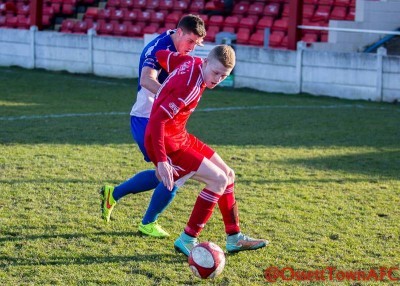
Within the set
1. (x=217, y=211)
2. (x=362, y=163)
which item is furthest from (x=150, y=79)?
(x=362, y=163)

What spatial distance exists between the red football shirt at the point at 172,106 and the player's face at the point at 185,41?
1.27 feet

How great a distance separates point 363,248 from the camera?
5.98m

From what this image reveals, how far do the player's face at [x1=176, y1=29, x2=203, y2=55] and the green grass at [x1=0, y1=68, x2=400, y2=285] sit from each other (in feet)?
4.74

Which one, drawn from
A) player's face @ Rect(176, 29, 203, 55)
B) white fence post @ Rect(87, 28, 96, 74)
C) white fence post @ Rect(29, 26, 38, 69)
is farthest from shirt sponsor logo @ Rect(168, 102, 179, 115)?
white fence post @ Rect(29, 26, 38, 69)

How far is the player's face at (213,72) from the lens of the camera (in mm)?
5305

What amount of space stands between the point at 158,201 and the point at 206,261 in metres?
1.19

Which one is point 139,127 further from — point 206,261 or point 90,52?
point 90,52

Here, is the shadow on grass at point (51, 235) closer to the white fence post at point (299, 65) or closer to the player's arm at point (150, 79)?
the player's arm at point (150, 79)

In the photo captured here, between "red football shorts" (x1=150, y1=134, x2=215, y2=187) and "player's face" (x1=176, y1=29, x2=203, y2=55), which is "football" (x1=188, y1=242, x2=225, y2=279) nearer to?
"red football shorts" (x1=150, y1=134, x2=215, y2=187)

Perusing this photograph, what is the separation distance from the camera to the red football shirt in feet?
17.7

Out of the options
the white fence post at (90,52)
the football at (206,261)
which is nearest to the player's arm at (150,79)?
the football at (206,261)

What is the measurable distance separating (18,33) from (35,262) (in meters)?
17.7

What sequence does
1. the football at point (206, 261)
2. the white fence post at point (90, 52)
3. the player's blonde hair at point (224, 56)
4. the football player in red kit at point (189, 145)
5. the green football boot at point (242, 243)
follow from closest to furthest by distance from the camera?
the football at point (206, 261) < the player's blonde hair at point (224, 56) < the football player in red kit at point (189, 145) < the green football boot at point (242, 243) < the white fence post at point (90, 52)

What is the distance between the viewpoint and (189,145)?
5.74m
